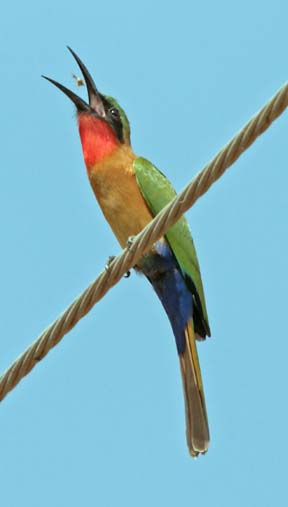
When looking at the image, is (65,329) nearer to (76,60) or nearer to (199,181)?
(199,181)

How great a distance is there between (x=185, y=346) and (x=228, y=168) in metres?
2.17

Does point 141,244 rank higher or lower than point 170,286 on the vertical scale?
lower

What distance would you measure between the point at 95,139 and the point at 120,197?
467mm

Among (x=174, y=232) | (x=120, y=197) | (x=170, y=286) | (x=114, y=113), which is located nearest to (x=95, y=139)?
(x=114, y=113)

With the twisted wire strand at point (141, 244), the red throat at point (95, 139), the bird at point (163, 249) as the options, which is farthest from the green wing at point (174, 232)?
the twisted wire strand at point (141, 244)

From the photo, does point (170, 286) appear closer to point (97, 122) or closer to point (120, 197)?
point (120, 197)

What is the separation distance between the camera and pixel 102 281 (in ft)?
14.0

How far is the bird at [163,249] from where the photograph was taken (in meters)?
5.88

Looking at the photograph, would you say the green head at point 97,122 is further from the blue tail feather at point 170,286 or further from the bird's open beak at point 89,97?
the blue tail feather at point 170,286

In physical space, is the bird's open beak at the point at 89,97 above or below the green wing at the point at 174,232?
above

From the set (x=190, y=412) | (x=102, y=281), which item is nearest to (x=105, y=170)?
(x=190, y=412)

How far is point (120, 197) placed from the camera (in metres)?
6.05

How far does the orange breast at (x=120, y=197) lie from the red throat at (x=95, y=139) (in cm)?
5

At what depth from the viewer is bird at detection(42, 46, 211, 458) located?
5879mm
